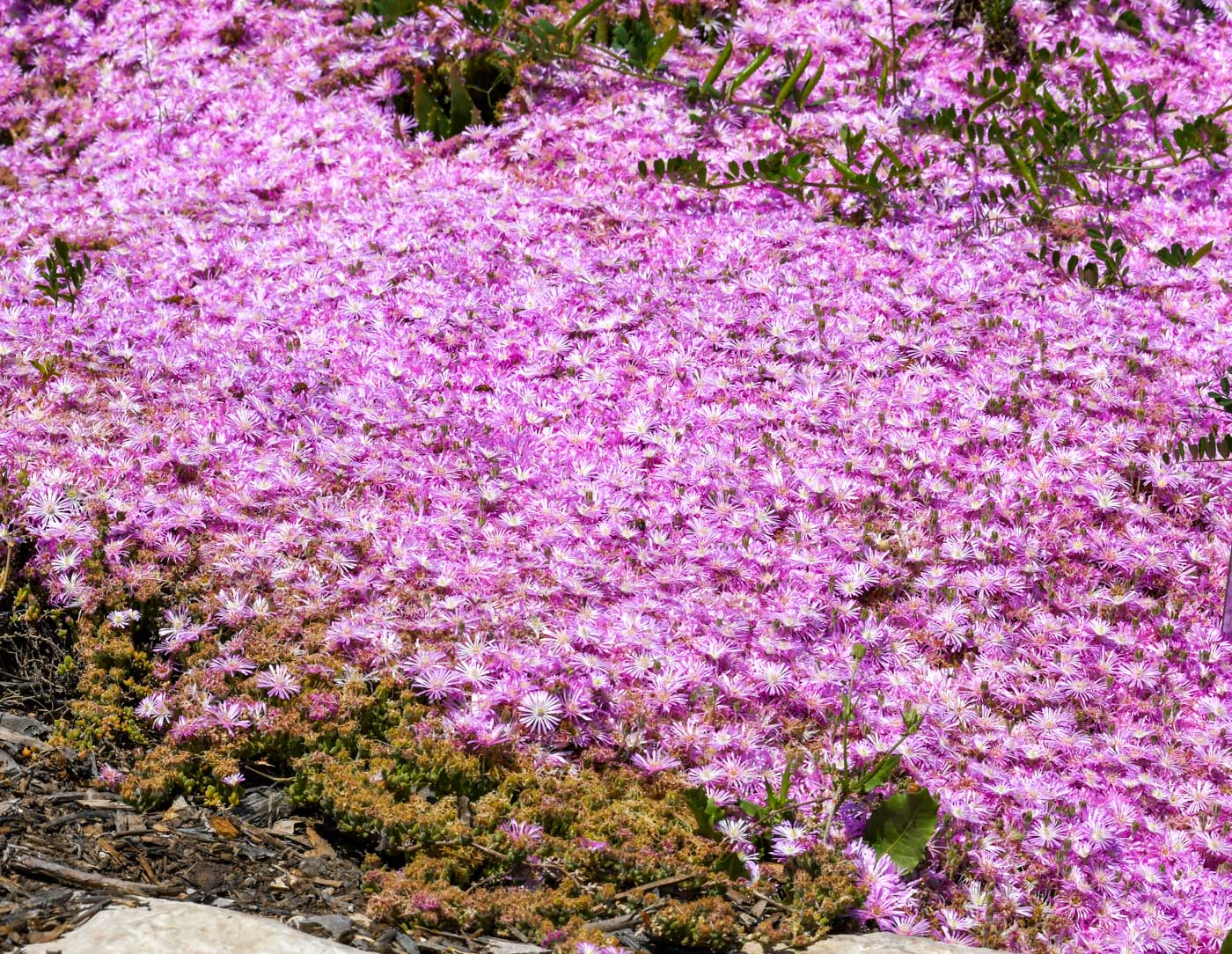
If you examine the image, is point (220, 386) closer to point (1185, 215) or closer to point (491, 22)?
point (491, 22)

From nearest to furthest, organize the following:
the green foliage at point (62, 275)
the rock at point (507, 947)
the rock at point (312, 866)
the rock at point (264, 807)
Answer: the rock at point (507, 947) → the rock at point (312, 866) → the rock at point (264, 807) → the green foliage at point (62, 275)

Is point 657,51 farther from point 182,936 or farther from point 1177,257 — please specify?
point 182,936

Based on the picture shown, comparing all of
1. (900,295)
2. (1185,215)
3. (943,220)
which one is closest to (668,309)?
(900,295)

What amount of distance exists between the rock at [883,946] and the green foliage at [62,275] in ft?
14.9

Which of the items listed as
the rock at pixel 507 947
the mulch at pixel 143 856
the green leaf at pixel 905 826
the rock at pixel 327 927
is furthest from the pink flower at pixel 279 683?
the green leaf at pixel 905 826

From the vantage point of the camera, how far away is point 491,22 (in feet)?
25.1

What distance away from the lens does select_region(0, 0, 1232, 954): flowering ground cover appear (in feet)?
14.2

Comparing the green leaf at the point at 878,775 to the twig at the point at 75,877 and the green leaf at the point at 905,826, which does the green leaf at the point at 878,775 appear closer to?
the green leaf at the point at 905,826

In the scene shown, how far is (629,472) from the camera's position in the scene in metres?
5.31

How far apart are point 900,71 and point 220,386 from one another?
4666mm

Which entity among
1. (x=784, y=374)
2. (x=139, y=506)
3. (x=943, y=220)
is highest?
(x=943, y=220)

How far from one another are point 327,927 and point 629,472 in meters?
2.34

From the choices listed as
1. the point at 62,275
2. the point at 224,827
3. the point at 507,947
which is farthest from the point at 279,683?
the point at 62,275

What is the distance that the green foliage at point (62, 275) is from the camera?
5.98 m
